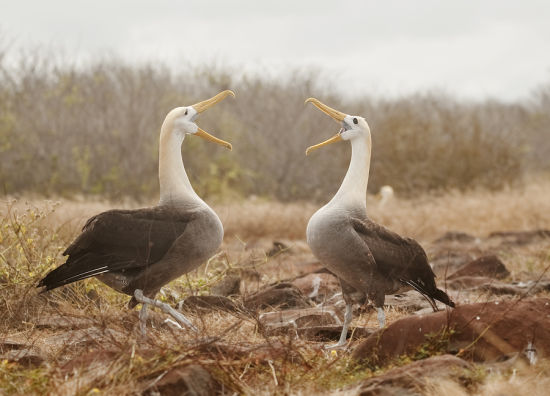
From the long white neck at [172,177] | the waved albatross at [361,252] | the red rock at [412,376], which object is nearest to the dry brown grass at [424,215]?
the long white neck at [172,177]

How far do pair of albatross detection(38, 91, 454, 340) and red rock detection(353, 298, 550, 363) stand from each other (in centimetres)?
57

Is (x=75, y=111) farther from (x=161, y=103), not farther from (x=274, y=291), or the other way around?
(x=274, y=291)

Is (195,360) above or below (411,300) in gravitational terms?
above

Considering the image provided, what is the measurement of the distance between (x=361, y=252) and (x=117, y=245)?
1.23 m

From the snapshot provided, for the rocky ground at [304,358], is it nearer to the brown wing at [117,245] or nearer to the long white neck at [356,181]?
the brown wing at [117,245]

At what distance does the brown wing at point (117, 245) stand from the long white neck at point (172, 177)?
0.64ft

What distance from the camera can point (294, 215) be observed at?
1166 cm

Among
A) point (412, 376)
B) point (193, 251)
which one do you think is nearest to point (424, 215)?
point (193, 251)

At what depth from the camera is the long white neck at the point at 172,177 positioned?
455cm

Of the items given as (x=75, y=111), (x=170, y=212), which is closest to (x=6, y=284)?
(x=170, y=212)

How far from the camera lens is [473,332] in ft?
11.8

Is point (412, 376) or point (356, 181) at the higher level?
point (356, 181)

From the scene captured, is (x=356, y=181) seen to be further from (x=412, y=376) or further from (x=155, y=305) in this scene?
(x=412, y=376)

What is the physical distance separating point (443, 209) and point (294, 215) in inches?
95.6
